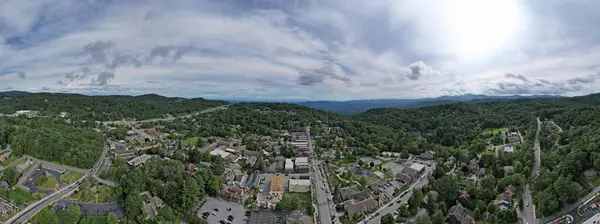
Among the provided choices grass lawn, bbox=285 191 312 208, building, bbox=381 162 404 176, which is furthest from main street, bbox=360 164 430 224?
grass lawn, bbox=285 191 312 208

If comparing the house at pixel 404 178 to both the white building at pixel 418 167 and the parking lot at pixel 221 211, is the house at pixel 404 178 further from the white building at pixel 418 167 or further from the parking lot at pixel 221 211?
the parking lot at pixel 221 211

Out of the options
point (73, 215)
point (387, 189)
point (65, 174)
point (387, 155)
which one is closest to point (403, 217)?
point (387, 189)

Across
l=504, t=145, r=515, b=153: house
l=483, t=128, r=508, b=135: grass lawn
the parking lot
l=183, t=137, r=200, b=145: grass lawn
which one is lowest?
the parking lot

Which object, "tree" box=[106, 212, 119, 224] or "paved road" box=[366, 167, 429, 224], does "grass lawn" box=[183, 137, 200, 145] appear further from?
"paved road" box=[366, 167, 429, 224]

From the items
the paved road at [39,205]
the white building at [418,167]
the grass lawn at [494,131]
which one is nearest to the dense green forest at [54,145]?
the paved road at [39,205]

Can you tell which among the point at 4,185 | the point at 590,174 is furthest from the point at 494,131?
the point at 4,185

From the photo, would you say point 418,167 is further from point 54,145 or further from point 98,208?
point 54,145
